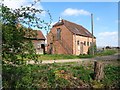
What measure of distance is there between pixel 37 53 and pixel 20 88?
3.40 feet

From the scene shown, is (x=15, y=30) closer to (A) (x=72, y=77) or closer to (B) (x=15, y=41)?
(B) (x=15, y=41)

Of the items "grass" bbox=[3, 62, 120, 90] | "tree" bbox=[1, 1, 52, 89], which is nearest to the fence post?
"grass" bbox=[3, 62, 120, 90]

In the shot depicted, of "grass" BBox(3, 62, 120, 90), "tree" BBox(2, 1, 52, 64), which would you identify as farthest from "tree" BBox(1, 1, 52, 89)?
"grass" BBox(3, 62, 120, 90)

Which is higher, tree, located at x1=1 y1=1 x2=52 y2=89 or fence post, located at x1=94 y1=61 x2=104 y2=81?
tree, located at x1=1 y1=1 x2=52 y2=89

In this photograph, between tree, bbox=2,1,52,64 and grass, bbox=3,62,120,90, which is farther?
grass, bbox=3,62,120,90

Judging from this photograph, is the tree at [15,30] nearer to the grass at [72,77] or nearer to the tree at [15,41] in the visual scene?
the tree at [15,41]

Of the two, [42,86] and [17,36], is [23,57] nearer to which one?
[17,36]

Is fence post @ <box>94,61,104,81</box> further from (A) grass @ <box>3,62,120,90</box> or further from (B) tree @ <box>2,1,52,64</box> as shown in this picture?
(B) tree @ <box>2,1,52,64</box>

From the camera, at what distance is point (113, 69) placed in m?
13.9

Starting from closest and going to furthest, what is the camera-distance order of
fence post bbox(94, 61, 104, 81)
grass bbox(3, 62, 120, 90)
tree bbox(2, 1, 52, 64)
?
tree bbox(2, 1, 52, 64) < grass bbox(3, 62, 120, 90) < fence post bbox(94, 61, 104, 81)

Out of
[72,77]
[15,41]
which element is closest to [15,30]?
[15,41]

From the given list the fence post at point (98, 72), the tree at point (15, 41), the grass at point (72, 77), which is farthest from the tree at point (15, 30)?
the fence post at point (98, 72)

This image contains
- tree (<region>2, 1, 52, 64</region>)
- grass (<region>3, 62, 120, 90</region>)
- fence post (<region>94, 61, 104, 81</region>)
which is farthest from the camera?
fence post (<region>94, 61, 104, 81</region>)

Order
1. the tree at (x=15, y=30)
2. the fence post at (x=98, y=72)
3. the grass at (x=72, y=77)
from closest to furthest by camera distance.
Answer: the tree at (x=15, y=30) → the grass at (x=72, y=77) → the fence post at (x=98, y=72)
